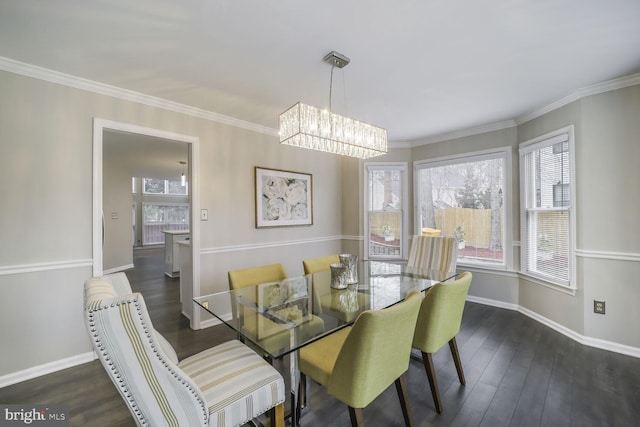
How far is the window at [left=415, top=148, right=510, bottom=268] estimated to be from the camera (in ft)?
11.7

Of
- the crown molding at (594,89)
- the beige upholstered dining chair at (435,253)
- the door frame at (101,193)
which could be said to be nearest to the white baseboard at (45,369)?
the door frame at (101,193)

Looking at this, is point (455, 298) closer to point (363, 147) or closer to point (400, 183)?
point (363, 147)

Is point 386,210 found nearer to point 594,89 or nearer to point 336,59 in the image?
point 594,89

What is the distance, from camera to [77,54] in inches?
76.5

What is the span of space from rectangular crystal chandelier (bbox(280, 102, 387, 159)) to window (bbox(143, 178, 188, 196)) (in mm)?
9270

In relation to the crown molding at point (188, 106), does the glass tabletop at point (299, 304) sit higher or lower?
lower

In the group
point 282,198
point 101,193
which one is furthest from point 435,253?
point 101,193

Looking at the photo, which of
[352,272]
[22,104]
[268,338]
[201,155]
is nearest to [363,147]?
[352,272]

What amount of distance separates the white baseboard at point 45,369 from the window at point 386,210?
3.63m

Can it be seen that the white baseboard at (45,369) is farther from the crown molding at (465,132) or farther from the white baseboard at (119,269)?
the crown molding at (465,132)

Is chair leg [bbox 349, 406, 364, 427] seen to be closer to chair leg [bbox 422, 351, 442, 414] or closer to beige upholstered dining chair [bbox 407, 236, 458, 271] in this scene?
chair leg [bbox 422, 351, 442, 414]

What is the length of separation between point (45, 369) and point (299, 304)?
218 centimetres

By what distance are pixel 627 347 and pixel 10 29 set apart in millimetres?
5324

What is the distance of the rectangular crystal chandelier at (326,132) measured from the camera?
6.15 feet
